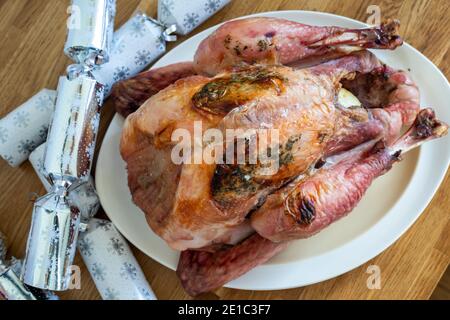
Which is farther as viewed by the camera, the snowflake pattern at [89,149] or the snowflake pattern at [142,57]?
the snowflake pattern at [142,57]

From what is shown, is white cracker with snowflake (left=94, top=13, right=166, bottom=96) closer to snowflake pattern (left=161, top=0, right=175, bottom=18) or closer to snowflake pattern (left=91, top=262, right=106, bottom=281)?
snowflake pattern (left=161, top=0, right=175, bottom=18)

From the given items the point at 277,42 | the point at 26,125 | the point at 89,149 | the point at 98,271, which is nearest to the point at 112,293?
the point at 98,271

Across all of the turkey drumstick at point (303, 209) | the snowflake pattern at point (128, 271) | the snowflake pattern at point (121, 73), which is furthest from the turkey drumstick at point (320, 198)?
the snowflake pattern at point (121, 73)

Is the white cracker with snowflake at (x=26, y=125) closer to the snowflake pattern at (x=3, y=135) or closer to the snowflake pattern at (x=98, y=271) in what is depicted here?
the snowflake pattern at (x=3, y=135)

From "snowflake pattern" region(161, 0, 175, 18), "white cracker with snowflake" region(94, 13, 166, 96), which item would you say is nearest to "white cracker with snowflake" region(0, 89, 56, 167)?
"white cracker with snowflake" region(94, 13, 166, 96)

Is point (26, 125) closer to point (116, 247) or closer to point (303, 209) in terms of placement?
point (116, 247)

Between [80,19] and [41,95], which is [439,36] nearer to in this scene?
[80,19]

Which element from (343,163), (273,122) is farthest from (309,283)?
(273,122)
